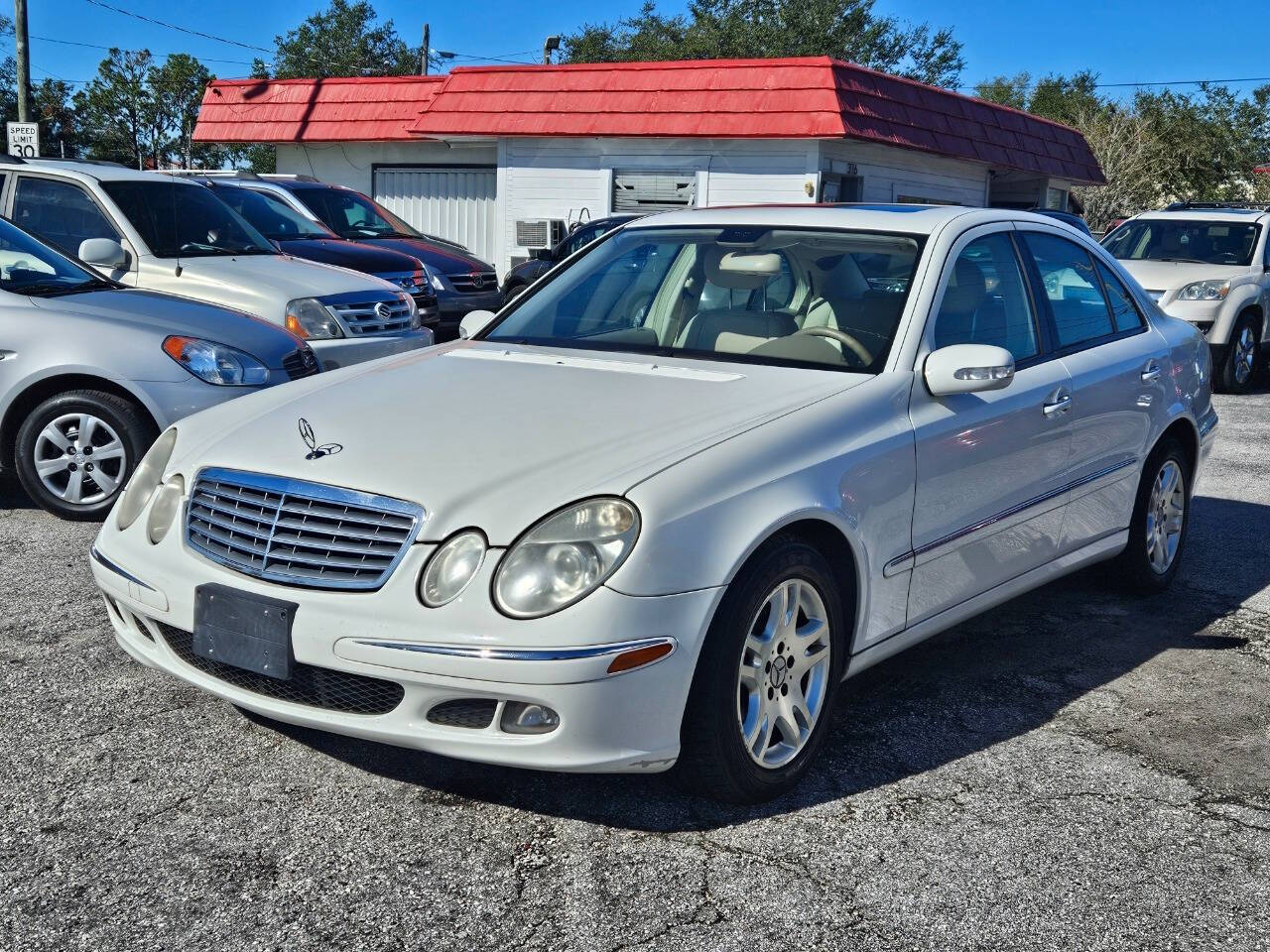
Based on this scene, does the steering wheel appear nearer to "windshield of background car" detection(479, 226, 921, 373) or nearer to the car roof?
"windshield of background car" detection(479, 226, 921, 373)

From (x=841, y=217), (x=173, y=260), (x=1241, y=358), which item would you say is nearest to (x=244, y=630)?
(x=841, y=217)

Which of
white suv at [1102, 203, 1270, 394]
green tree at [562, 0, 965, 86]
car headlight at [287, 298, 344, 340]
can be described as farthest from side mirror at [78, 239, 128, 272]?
green tree at [562, 0, 965, 86]

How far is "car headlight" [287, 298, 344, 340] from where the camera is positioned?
8.63 metres

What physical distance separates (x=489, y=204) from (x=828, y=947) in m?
21.0

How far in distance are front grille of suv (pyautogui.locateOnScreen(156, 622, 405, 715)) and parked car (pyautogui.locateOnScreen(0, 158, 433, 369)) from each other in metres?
5.32

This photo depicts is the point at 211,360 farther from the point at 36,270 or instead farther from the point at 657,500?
the point at 657,500

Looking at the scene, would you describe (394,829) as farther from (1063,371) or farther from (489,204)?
(489,204)

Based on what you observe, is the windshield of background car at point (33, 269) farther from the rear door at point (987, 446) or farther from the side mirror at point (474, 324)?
the rear door at point (987, 446)

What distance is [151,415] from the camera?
253 inches

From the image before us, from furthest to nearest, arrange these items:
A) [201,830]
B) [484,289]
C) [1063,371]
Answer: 1. [484,289]
2. [1063,371]
3. [201,830]

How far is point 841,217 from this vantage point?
186 inches

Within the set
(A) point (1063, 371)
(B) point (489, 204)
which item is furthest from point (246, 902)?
(B) point (489, 204)

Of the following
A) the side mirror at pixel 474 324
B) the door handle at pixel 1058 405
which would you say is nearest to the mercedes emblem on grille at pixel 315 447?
the side mirror at pixel 474 324

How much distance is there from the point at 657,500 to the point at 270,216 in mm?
9943
